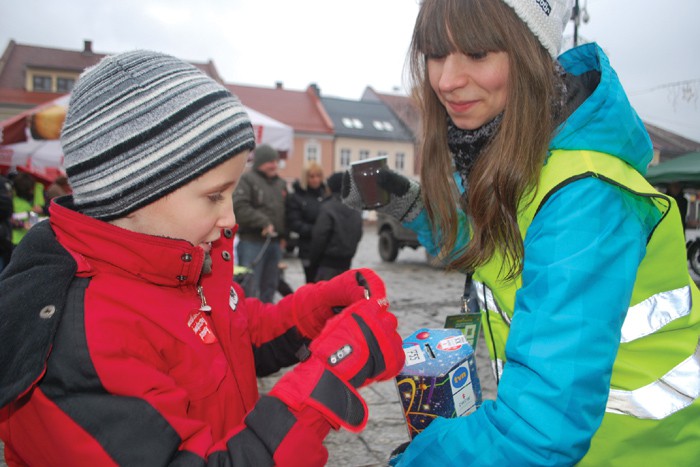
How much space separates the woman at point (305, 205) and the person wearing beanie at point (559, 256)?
15.6ft

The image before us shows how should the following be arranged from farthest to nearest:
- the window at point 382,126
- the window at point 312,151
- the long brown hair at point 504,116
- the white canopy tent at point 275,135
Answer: the window at point 382,126 < the window at point 312,151 < the white canopy tent at point 275,135 < the long brown hair at point 504,116

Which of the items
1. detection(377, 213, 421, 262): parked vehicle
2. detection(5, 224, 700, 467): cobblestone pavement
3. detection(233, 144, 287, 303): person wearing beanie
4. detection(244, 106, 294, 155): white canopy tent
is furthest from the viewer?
detection(377, 213, 421, 262): parked vehicle

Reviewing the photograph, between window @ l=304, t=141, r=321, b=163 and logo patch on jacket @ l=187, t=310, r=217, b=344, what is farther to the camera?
window @ l=304, t=141, r=321, b=163

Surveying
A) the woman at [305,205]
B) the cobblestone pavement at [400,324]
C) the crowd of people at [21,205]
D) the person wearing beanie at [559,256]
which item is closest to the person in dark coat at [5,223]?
the crowd of people at [21,205]

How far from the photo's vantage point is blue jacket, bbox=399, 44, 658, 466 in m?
0.86

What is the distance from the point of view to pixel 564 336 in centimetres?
87

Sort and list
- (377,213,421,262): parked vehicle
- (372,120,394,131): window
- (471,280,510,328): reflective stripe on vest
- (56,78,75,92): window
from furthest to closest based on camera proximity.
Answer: (372,120,394,131): window → (56,78,75,92): window → (377,213,421,262): parked vehicle → (471,280,510,328): reflective stripe on vest

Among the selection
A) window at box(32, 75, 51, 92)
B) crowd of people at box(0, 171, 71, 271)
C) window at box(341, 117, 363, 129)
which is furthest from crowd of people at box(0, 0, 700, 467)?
window at box(32, 75, 51, 92)

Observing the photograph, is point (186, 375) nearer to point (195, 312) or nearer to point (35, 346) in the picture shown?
point (195, 312)

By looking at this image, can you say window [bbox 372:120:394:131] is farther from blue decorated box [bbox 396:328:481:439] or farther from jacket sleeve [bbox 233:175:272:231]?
blue decorated box [bbox 396:328:481:439]

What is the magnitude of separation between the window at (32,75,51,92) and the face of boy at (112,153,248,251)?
3766cm

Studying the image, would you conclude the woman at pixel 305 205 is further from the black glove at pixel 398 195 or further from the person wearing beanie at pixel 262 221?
the black glove at pixel 398 195

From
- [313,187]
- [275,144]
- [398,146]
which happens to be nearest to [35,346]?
[313,187]

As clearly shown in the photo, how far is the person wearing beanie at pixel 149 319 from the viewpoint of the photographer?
928mm
